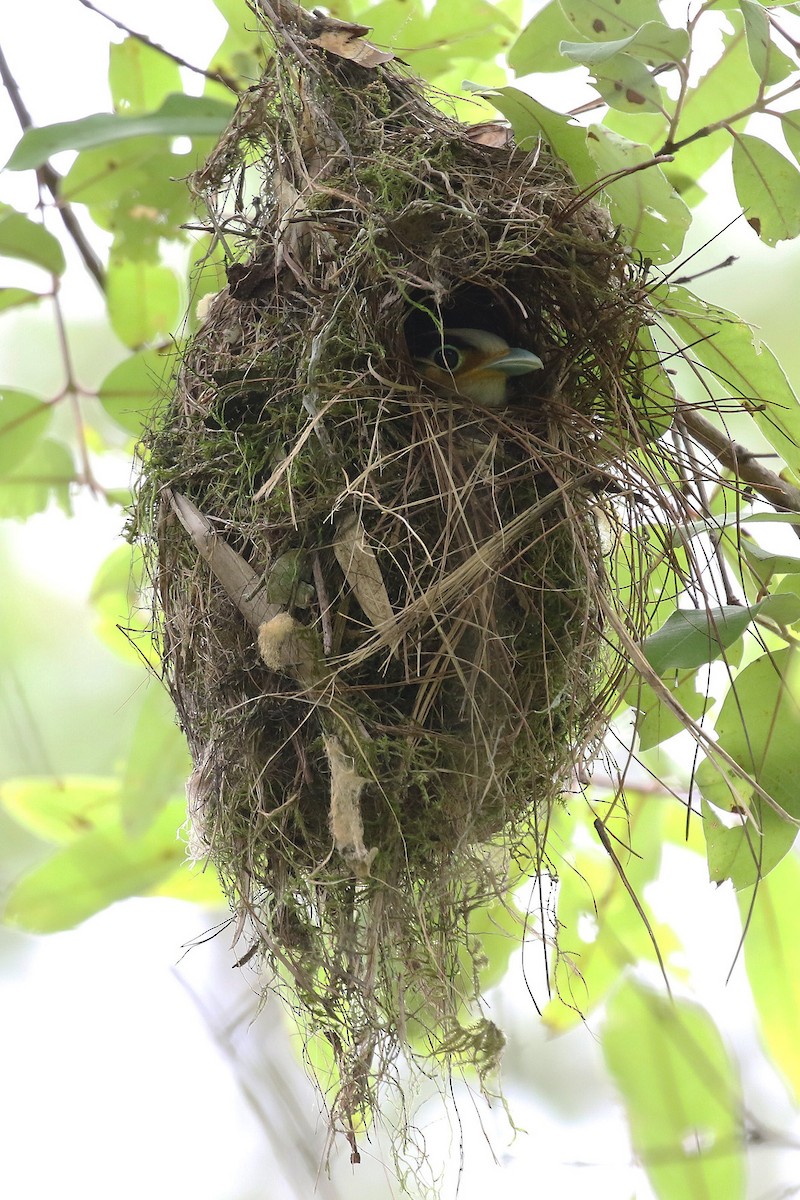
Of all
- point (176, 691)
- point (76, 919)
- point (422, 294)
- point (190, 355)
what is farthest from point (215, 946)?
point (422, 294)

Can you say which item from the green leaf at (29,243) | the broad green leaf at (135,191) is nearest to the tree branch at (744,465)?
the broad green leaf at (135,191)

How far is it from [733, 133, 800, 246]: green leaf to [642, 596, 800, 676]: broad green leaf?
18.6 inches

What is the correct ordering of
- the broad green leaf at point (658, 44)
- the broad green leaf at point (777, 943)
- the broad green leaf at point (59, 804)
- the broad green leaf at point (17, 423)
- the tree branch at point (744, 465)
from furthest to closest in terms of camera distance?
the broad green leaf at point (59, 804), the broad green leaf at point (17, 423), the broad green leaf at point (777, 943), the tree branch at point (744, 465), the broad green leaf at point (658, 44)

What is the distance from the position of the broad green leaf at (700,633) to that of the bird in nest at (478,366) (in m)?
0.31

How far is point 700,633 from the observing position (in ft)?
3.16

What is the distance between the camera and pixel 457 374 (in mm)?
1130

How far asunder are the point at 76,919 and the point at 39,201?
3.64 feet

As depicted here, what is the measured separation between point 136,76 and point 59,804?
4.04 feet

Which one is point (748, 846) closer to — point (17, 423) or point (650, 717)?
point (650, 717)

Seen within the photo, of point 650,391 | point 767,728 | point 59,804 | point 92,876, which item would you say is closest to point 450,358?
point 650,391

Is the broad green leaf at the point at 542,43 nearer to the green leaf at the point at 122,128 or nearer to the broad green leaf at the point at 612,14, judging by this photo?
the broad green leaf at the point at 612,14

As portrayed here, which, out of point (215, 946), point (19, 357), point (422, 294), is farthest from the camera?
point (19, 357)

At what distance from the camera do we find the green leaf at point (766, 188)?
3.74 feet

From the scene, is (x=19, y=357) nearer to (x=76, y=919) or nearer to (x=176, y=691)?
(x=76, y=919)
